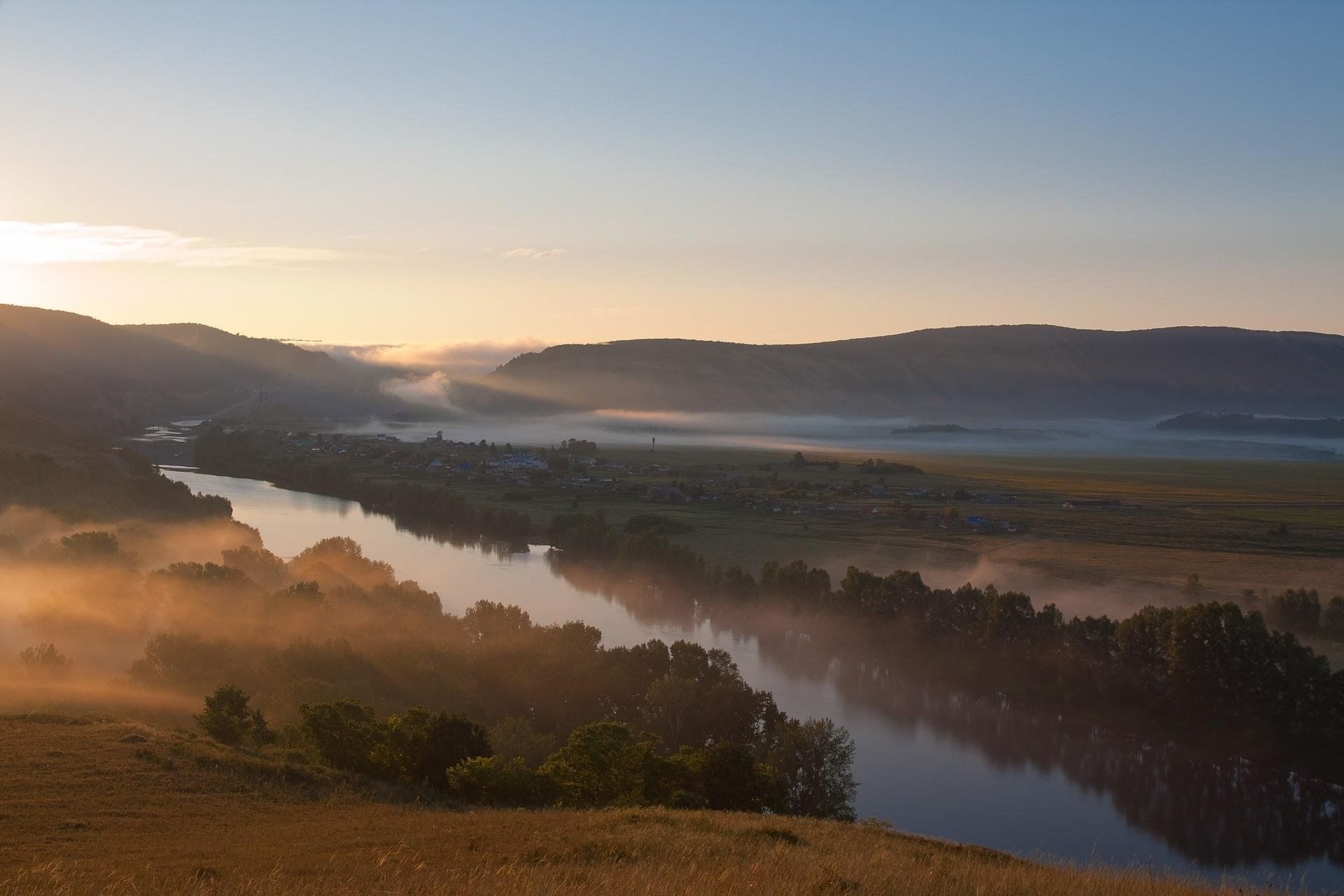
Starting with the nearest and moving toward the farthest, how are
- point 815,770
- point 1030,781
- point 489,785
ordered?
point 489,785 < point 815,770 < point 1030,781

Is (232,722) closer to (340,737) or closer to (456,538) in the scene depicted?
(340,737)

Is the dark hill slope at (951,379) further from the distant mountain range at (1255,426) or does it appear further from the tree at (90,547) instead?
the tree at (90,547)

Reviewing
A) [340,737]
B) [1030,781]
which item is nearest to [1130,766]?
[1030,781]

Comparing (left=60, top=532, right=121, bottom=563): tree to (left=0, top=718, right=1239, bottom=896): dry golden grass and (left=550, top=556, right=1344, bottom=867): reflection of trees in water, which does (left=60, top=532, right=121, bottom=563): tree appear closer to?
(left=0, top=718, right=1239, bottom=896): dry golden grass

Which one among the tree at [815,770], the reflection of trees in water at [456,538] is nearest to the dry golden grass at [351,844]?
the tree at [815,770]

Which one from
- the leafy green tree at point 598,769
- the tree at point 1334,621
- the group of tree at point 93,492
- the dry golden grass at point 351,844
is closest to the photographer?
the dry golden grass at point 351,844

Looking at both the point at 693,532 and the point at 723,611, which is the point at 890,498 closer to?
the point at 693,532
